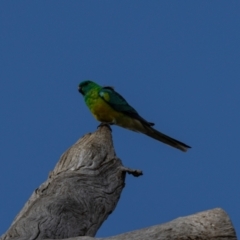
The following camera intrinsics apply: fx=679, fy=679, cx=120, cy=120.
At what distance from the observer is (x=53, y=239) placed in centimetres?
451

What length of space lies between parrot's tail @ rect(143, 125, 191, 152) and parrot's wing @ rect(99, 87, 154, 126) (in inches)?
A: 4.8

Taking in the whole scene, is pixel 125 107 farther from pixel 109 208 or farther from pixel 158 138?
pixel 109 208

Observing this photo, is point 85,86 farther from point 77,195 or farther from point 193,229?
point 193,229

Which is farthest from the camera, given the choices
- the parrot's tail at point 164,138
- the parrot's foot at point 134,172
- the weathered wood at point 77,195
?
the parrot's tail at point 164,138

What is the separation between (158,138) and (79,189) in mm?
4176

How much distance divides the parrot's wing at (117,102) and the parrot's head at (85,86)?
388 mm

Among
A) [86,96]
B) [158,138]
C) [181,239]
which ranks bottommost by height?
[181,239]

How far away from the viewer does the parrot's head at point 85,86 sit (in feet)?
32.4

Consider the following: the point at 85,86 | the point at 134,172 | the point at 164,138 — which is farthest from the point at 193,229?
the point at 85,86

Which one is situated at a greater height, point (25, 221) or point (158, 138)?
point (158, 138)

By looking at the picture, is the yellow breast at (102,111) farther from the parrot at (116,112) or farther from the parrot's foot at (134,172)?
the parrot's foot at (134,172)

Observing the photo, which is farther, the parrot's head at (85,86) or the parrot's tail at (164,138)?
the parrot's head at (85,86)

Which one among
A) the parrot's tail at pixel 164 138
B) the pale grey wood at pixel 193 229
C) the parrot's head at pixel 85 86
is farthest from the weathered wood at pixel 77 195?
the parrot's head at pixel 85 86

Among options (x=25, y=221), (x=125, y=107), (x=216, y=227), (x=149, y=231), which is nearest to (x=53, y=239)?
(x=25, y=221)
